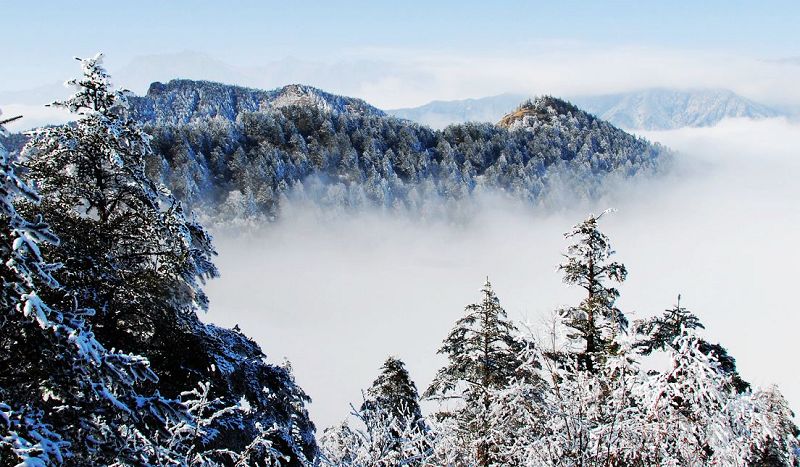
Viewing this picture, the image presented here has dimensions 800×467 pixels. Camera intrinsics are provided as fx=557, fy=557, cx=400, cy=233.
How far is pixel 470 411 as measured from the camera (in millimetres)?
14000

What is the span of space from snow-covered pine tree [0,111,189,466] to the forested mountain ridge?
127 metres

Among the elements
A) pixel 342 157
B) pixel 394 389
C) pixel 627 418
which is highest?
pixel 627 418

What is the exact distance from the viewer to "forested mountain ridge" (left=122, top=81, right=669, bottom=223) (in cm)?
14412

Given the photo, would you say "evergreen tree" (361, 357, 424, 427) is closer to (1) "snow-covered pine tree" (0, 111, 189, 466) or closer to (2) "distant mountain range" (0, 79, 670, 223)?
(1) "snow-covered pine tree" (0, 111, 189, 466)

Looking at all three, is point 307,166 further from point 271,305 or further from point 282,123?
point 271,305

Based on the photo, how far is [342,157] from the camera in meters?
169

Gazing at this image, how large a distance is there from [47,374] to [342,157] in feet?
549

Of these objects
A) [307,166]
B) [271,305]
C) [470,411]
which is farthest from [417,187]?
[470,411]

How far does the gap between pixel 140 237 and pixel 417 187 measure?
182 meters

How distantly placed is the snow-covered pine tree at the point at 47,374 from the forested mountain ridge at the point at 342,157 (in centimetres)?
12653

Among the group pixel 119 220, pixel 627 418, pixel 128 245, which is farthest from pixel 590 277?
pixel 119 220

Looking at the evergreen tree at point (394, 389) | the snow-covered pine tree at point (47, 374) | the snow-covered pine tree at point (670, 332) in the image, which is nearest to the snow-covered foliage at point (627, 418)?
the snow-covered pine tree at point (47, 374)

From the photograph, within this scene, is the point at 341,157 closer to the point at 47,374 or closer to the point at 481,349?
the point at 481,349

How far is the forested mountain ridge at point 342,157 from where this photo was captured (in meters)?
144
